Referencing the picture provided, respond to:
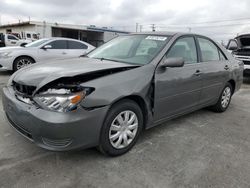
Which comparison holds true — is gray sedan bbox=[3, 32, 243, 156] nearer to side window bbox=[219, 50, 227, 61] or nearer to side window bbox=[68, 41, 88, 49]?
side window bbox=[219, 50, 227, 61]

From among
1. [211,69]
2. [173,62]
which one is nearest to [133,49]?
[173,62]

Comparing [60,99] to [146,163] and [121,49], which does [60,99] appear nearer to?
[146,163]

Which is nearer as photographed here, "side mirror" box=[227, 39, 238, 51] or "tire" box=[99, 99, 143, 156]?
"tire" box=[99, 99, 143, 156]

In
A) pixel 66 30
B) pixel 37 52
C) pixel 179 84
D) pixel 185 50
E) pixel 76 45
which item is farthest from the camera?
pixel 66 30

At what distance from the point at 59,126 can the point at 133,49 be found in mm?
1795

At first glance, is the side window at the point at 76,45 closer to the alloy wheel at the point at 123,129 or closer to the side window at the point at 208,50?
the side window at the point at 208,50

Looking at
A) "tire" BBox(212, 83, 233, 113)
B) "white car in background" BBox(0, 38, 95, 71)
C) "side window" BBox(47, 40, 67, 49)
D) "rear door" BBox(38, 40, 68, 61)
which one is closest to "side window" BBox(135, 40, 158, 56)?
"tire" BBox(212, 83, 233, 113)

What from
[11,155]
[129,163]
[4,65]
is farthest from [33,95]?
[4,65]

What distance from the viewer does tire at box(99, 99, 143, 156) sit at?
253 centimetres

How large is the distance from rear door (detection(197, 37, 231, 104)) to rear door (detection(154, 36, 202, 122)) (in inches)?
7.5

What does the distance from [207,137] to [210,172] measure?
984mm

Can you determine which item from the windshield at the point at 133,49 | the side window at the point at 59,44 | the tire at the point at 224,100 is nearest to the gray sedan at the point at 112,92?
the windshield at the point at 133,49

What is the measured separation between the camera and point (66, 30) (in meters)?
32.4

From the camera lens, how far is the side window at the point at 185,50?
10.9 feet
